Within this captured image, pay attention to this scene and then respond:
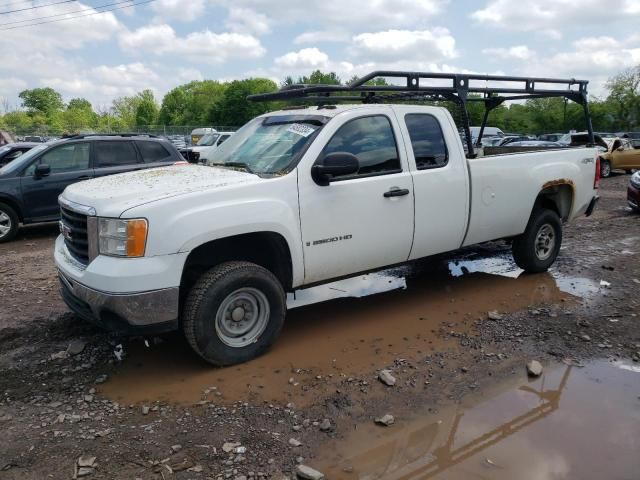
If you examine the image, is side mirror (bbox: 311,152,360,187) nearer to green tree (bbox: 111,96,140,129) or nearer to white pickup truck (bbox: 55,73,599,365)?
white pickup truck (bbox: 55,73,599,365)

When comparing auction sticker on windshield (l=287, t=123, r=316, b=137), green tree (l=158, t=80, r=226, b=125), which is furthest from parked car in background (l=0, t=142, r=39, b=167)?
green tree (l=158, t=80, r=226, b=125)

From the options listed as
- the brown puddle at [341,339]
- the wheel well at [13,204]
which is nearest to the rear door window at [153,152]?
the wheel well at [13,204]

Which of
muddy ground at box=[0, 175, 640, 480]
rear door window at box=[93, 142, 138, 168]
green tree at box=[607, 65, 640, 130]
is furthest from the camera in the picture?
green tree at box=[607, 65, 640, 130]

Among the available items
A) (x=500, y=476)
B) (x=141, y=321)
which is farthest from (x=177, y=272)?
(x=500, y=476)

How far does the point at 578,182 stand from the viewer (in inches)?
259

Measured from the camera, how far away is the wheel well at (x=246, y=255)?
4129mm

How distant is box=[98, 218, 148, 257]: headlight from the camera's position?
363cm

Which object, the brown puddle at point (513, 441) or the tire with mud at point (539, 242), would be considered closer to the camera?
the brown puddle at point (513, 441)

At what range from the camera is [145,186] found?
13.6 feet

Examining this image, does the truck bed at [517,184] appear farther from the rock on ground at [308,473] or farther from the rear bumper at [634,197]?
the rear bumper at [634,197]

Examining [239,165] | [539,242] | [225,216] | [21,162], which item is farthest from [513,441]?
[21,162]

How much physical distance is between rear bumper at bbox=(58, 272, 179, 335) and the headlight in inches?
11.5

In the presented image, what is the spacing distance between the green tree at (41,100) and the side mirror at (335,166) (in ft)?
376

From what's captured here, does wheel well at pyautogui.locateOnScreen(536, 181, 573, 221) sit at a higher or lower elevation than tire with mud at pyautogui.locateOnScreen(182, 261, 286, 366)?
higher
